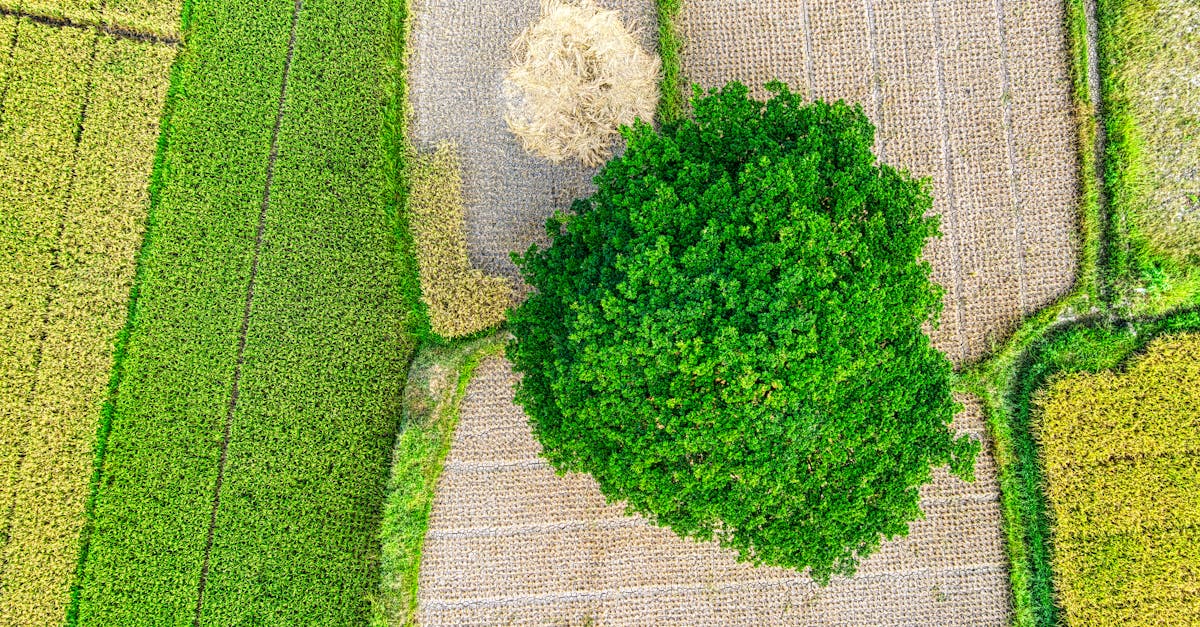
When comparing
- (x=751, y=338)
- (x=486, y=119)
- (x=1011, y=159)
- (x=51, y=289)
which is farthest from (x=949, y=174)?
(x=51, y=289)

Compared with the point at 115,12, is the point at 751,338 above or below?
below

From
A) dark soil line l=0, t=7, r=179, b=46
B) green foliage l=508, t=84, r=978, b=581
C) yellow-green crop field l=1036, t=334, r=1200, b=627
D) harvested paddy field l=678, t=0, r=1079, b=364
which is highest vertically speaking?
dark soil line l=0, t=7, r=179, b=46

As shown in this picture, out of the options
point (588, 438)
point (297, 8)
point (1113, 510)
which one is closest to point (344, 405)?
point (588, 438)

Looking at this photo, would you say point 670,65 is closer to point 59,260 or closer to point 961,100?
point 961,100

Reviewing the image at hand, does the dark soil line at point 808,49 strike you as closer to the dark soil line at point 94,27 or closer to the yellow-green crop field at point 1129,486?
the yellow-green crop field at point 1129,486

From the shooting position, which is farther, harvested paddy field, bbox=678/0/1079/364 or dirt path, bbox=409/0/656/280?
dirt path, bbox=409/0/656/280

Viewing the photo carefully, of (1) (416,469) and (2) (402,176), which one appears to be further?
(2) (402,176)

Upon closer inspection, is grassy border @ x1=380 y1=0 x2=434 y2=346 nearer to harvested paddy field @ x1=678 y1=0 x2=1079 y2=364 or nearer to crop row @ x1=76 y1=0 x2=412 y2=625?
crop row @ x1=76 y1=0 x2=412 y2=625

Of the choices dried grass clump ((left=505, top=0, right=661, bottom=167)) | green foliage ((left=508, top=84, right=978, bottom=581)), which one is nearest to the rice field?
dried grass clump ((left=505, top=0, right=661, bottom=167))
